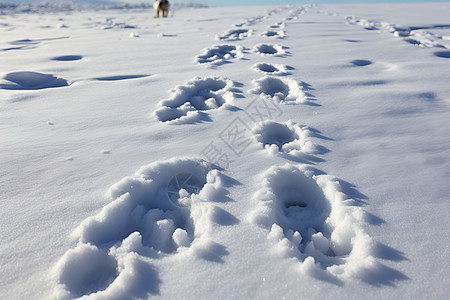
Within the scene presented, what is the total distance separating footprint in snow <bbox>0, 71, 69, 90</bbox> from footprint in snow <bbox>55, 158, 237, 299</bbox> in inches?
74.3

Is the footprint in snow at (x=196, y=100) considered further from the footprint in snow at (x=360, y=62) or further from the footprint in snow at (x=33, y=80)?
the footprint in snow at (x=360, y=62)

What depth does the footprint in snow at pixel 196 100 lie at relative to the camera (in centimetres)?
189

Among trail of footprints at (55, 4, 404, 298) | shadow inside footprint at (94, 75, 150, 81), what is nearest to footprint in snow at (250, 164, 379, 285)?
trail of footprints at (55, 4, 404, 298)

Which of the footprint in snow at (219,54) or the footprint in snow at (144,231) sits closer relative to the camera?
the footprint in snow at (144,231)

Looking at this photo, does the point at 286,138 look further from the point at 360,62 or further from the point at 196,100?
the point at 360,62

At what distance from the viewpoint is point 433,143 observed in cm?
153

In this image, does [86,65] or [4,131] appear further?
[86,65]

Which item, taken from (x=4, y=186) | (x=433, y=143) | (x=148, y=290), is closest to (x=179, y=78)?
(x=4, y=186)

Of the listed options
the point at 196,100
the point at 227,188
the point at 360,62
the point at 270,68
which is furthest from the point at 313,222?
the point at 360,62

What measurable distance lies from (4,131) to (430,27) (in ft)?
24.8

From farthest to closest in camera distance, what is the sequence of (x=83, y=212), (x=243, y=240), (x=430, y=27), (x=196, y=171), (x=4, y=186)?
(x=430, y=27)
(x=196, y=171)
(x=4, y=186)
(x=83, y=212)
(x=243, y=240)

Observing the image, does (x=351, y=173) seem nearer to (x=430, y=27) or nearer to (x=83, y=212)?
(x=83, y=212)

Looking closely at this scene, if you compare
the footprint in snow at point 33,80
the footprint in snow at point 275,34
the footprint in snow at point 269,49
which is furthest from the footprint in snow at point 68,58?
the footprint in snow at point 275,34

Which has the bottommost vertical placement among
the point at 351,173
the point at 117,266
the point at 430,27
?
the point at 117,266
